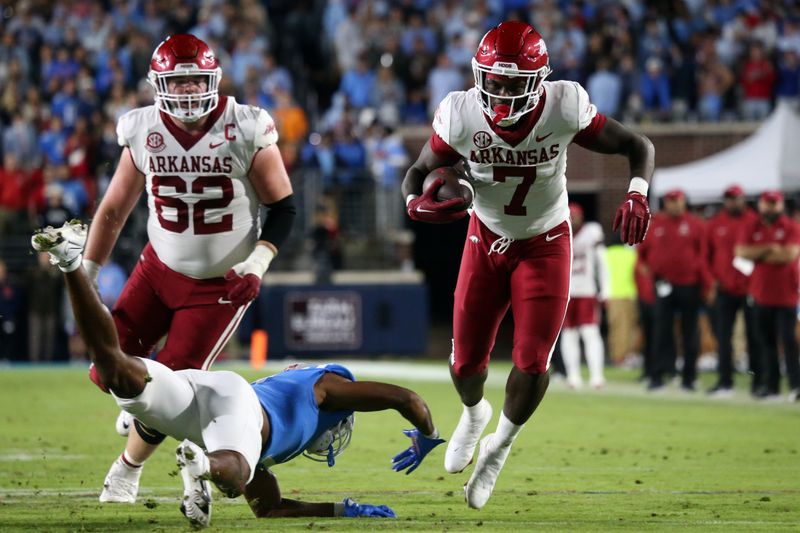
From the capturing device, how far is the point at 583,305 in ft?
47.1

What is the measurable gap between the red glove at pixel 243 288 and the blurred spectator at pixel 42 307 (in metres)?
11.7

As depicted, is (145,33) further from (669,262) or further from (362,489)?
(362,489)

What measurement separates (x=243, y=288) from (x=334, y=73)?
50.5 ft

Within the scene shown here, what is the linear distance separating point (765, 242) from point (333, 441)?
7.94m

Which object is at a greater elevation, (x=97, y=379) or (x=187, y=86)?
(x=187, y=86)

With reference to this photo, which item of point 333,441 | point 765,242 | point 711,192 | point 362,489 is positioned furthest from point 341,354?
point 333,441

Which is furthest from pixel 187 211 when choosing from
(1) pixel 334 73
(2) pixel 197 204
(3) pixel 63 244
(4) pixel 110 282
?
(1) pixel 334 73

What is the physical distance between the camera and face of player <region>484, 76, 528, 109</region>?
6.23m

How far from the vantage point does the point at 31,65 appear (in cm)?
1997

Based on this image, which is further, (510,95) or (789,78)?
(789,78)

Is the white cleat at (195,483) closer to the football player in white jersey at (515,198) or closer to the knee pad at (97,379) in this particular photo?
the knee pad at (97,379)

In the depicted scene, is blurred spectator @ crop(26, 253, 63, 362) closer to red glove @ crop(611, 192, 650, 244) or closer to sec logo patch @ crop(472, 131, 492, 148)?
sec logo patch @ crop(472, 131, 492, 148)

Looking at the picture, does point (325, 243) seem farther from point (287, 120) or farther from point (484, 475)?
point (484, 475)

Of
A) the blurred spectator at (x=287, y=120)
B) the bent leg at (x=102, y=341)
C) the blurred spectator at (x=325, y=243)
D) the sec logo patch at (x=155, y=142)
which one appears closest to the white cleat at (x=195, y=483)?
the bent leg at (x=102, y=341)
